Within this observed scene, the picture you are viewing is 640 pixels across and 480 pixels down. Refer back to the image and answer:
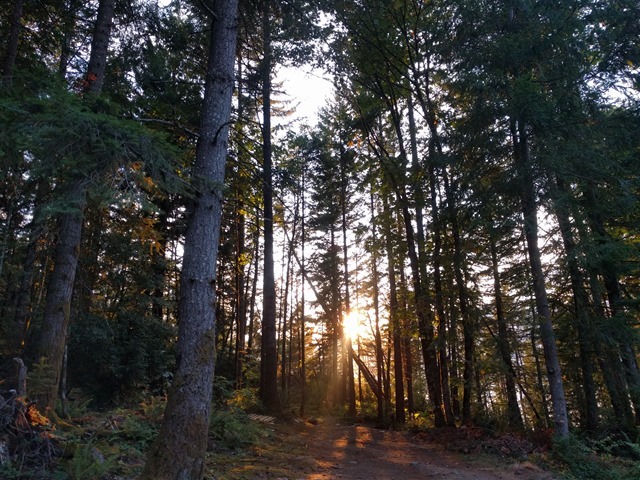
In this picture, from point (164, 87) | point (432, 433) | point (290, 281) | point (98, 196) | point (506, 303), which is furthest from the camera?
point (290, 281)

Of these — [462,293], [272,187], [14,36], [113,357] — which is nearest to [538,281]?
[462,293]

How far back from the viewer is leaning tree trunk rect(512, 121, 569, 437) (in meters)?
9.20

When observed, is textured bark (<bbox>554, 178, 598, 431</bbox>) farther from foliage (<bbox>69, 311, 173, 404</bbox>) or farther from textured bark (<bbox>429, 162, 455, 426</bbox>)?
foliage (<bbox>69, 311, 173, 404</bbox>)

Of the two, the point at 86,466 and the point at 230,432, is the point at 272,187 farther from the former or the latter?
the point at 86,466

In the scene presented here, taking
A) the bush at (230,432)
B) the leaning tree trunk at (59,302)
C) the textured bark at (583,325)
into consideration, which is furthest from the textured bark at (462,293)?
the leaning tree trunk at (59,302)

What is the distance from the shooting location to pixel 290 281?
3038 cm

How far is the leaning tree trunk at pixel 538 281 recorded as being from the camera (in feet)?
30.2

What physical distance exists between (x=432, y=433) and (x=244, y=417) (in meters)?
5.50

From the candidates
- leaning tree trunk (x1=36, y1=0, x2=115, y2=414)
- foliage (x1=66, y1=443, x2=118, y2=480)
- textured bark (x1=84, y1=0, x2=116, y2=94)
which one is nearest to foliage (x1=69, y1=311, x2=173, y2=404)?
leaning tree trunk (x1=36, y1=0, x2=115, y2=414)

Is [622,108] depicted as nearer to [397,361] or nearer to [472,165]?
[472,165]

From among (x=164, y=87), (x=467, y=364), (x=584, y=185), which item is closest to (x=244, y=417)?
(x=467, y=364)

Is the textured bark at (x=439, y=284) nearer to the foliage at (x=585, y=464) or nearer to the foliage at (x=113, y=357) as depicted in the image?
the foliage at (x=585, y=464)

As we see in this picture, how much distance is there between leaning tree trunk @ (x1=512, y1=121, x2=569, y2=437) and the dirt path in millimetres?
1625

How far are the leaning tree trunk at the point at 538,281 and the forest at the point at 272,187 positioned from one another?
5 centimetres
